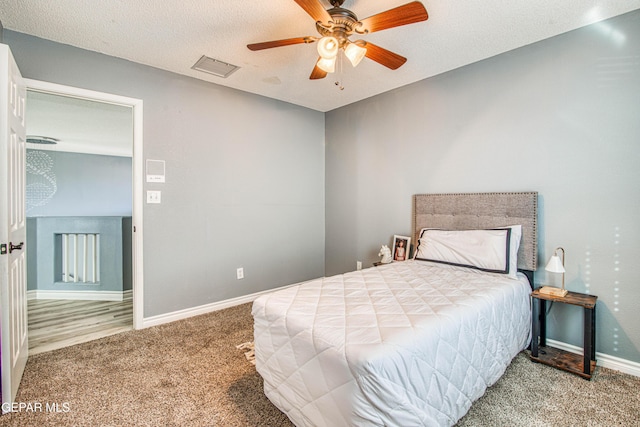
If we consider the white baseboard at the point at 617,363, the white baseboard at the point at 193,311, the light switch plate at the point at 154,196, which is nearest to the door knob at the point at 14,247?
the light switch plate at the point at 154,196

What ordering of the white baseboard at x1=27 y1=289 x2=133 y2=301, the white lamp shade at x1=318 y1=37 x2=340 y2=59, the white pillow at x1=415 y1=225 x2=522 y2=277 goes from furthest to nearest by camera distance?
the white baseboard at x1=27 y1=289 x2=133 y2=301, the white pillow at x1=415 y1=225 x2=522 y2=277, the white lamp shade at x1=318 y1=37 x2=340 y2=59

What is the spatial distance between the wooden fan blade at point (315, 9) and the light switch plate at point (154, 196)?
216 centimetres

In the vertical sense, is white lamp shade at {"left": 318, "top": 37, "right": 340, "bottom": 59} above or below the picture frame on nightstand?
above

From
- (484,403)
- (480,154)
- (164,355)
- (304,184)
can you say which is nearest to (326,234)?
(304,184)

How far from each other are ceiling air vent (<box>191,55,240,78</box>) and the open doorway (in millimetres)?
690

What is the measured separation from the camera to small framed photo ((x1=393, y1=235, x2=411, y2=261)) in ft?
10.8

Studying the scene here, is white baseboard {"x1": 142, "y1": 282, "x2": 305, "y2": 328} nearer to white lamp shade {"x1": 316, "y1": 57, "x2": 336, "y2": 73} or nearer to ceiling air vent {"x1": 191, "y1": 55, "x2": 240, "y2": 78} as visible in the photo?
ceiling air vent {"x1": 191, "y1": 55, "x2": 240, "y2": 78}

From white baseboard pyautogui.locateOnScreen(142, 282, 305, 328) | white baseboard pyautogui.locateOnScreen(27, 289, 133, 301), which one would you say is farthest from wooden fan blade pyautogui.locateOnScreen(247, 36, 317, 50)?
white baseboard pyautogui.locateOnScreen(27, 289, 133, 301)

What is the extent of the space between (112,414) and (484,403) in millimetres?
2111

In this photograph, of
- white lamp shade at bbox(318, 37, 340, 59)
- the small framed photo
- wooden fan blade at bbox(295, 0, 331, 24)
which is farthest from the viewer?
the small framed photo

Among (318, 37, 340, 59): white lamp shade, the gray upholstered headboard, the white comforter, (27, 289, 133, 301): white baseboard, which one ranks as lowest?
(27, 289, 133, 301): white baseboard

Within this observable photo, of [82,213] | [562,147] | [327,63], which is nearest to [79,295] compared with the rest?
[82,213]

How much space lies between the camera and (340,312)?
1624 millimetres

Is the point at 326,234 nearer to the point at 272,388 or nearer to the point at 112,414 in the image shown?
the point at 272,388
